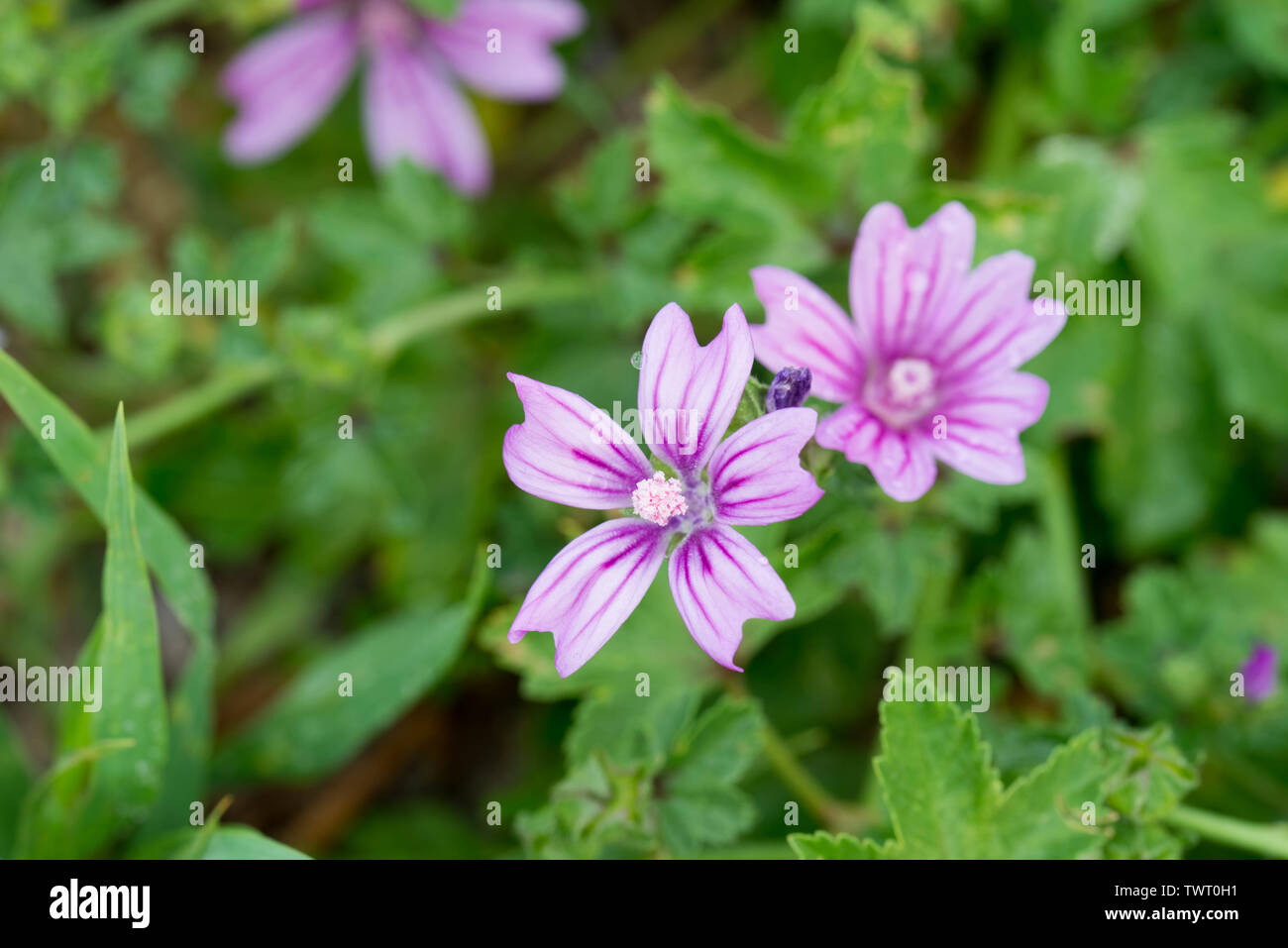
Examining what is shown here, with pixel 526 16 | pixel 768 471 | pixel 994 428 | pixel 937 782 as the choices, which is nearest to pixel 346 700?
pixel 937 782

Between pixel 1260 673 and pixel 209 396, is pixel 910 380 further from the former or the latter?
pixel 209 396

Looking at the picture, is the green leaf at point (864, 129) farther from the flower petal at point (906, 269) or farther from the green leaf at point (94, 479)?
the green leaf at point (94, 479)

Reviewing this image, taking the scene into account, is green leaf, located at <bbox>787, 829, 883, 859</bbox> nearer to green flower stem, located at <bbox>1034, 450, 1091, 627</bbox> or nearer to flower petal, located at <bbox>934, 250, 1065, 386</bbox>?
flower petal, located at <bbox>934, 250, 1065, 386</bbox>

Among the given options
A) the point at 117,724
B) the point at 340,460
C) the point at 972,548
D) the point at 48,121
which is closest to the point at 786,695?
the point at 972,548

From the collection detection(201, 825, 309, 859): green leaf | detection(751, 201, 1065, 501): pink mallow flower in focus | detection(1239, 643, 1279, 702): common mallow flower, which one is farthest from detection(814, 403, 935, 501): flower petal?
detection(201, 825, 309, 859): green leaf

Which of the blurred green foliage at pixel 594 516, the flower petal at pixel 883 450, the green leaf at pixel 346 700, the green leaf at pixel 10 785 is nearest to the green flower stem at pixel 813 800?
the blurred green foliage at pixel 594 516
